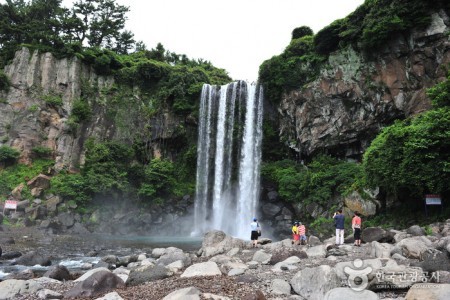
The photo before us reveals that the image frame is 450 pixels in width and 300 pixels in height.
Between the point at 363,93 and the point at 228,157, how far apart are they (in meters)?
12.0

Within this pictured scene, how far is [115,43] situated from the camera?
44.9 metres

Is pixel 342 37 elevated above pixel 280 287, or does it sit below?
above

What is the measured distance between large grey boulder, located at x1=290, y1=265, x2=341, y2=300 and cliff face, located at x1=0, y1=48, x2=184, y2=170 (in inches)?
1080

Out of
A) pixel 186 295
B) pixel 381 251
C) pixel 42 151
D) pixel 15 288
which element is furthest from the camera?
pixel 42 151

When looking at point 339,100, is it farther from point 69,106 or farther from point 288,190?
point 69,106

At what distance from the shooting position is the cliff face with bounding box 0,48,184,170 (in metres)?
31.0

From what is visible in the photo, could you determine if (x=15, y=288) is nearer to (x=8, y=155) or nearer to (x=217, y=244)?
(x=217, y=244)

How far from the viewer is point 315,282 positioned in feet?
19.7

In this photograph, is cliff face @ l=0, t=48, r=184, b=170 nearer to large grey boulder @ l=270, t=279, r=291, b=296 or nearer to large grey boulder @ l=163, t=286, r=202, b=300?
large grey boulder @ l=270, t=279, r=291, b=296

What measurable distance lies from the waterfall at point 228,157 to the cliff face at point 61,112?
4233 mm

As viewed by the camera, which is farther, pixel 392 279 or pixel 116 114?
pixel 116 114

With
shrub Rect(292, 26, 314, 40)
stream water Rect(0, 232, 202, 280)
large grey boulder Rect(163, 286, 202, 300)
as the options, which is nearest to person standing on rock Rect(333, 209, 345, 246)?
large grey boulder Rect(163, 286, 202, 300)

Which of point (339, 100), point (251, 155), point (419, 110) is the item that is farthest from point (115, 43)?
point (419, 110)

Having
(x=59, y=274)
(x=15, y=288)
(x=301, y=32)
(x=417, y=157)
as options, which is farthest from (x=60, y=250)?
(x=301, y=32)
